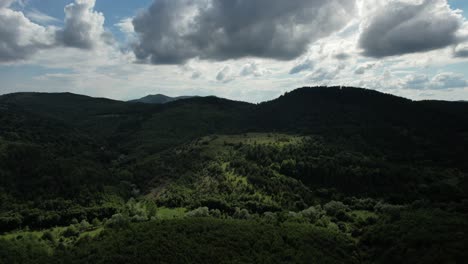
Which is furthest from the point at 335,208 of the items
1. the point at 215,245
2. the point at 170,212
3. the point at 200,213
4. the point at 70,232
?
the point at 70,232

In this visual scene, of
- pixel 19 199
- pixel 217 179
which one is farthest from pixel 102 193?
pixel 217 179

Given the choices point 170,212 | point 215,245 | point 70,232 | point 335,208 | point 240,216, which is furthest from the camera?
point 335,208

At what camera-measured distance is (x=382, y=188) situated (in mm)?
178250

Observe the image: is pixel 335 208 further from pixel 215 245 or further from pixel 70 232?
pixel 70 232

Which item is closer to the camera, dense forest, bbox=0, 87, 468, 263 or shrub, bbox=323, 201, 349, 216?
dense forest, bbox=0, 87, 468, 263

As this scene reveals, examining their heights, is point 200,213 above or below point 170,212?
above

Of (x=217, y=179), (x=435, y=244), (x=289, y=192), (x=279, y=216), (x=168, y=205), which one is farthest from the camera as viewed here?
(x=217, y=179)

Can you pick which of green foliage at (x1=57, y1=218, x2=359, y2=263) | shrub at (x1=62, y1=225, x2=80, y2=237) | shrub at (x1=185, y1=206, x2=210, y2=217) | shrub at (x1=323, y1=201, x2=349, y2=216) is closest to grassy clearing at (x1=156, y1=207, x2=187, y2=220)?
shrub at (x1=185, y1=206, x2=210, y2=217)

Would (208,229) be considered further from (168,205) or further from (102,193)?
(102,193)

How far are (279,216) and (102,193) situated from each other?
4359 inches

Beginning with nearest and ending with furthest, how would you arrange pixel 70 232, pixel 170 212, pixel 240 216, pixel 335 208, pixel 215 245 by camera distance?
pixel 215 245 → pixel 70 232 → pixel 240 216 → pixel 170 212 → pixel 335 208

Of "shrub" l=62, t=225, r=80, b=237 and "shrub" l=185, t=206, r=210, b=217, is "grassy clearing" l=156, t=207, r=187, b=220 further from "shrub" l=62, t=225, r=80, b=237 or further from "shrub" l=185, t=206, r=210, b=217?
"shrub" l=62, t=225, r=80, b=237

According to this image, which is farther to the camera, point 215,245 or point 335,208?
point 335,208

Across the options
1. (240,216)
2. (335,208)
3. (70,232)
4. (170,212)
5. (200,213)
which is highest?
(200,213)
